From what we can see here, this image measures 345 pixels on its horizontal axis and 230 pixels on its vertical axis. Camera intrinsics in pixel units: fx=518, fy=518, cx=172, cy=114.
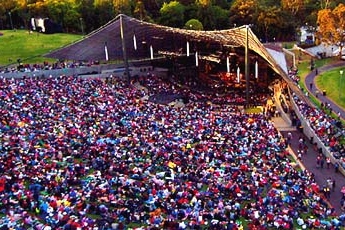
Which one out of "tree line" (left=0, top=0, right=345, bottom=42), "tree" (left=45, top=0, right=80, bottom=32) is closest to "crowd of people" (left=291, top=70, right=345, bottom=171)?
"tree line" (left=0, top=0, right=345, bottom=42)

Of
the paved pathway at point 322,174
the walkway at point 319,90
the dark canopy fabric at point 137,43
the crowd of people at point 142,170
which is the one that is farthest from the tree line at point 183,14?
the paved pathway at point 322,174

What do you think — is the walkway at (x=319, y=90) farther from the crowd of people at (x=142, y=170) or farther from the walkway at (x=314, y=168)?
the crowd of people at (x=142, y=170)

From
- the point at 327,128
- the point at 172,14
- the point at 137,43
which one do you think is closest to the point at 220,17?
the point at 172,14

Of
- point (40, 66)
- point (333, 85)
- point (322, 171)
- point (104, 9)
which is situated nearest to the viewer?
point (322, 171)

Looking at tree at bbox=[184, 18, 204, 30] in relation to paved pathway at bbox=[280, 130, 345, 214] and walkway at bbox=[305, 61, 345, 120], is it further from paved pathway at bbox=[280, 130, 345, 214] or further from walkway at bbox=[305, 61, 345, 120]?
paved pathway at bbox=[280, 130, 345, 214]

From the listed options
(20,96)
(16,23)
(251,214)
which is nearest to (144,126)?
(20,96)

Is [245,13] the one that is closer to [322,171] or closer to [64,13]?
[64,13]
